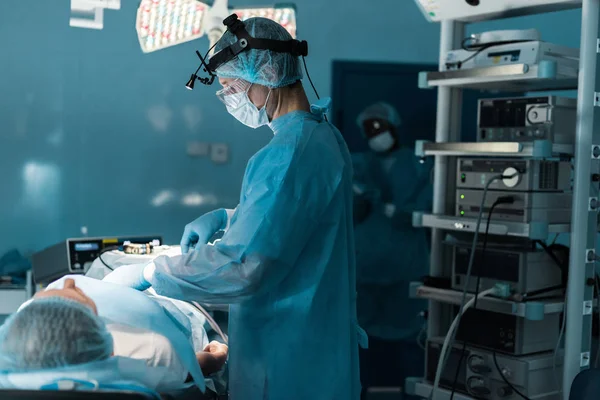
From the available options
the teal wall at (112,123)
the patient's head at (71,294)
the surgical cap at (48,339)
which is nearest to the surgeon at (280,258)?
the patient's head at (71,294)

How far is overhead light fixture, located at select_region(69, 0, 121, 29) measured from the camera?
3484 millimetres

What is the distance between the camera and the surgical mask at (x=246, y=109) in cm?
195

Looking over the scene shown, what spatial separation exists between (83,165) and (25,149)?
26 centimetres

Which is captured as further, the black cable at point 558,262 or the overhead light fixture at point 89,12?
the overhead light fixture at point 89,12

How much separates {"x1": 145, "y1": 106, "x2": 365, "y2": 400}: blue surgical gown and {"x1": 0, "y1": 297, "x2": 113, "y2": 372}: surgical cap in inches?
10.4

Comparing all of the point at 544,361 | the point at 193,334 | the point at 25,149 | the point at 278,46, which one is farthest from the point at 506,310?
the point at 25,149

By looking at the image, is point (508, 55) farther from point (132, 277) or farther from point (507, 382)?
point (132, 277)

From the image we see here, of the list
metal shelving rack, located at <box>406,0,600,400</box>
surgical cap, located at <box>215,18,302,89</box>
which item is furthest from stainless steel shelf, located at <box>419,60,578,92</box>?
surgical cap, located at <box>215,18,302,89</box>

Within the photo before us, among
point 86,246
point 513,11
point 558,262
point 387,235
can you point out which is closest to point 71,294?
point 86,246

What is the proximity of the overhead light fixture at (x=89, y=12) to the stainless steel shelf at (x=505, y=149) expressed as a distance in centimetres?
157

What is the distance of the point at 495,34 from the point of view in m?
2.86

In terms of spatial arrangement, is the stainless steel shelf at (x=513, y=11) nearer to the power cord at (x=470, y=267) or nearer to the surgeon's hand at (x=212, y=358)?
the power cord at (x=470, y=267)

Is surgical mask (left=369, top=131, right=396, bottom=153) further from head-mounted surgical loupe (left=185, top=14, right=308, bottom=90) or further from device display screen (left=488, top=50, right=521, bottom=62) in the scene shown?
head-mounted surgical loupe (left=185, top=14, right=308, bottom=90)

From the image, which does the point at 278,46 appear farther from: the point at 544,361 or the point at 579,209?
the point at 544,361
